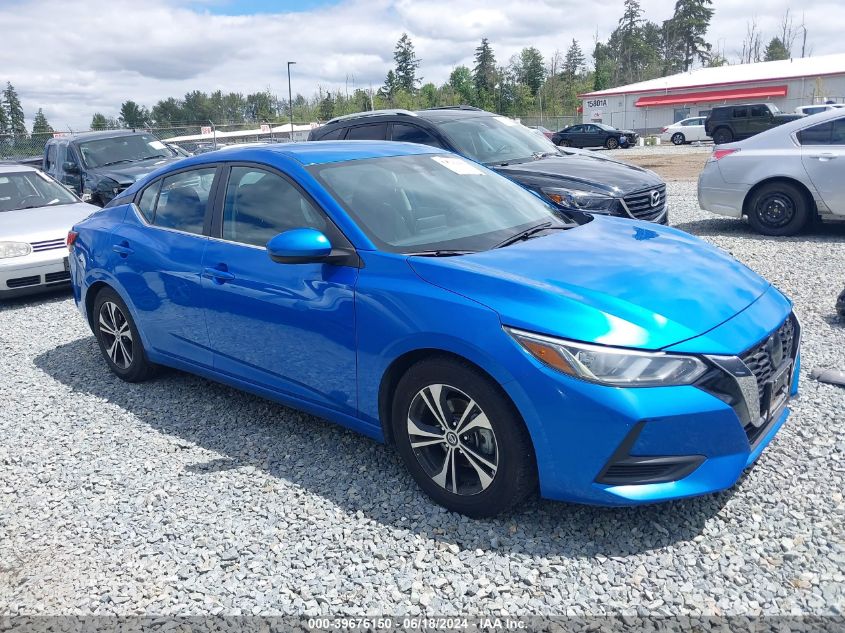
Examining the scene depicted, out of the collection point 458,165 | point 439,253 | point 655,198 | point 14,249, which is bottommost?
point 14,249

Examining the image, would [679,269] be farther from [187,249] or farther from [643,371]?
[187,249]

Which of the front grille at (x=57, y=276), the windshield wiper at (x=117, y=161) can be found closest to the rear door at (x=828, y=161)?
the front grille at (x=57, y=276)

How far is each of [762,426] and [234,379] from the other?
2851 mm

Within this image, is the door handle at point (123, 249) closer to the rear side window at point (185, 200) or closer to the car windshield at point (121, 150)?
the rear side window at point (185, 200)

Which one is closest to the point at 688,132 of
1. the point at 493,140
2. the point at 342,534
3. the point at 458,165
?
the point at 493,140

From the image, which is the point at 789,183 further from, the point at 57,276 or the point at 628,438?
the point at 57,276

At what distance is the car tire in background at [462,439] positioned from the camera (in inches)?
114

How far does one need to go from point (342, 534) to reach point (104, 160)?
449 inches

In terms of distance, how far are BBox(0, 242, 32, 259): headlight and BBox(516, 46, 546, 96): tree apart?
84.7 m

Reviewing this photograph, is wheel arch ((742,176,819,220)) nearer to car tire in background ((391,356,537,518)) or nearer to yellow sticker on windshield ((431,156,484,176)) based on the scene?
yellow sticker on windshield ((431,156,484,176))

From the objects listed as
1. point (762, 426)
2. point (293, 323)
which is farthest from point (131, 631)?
point (762, 426)

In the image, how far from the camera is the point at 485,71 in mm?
93438

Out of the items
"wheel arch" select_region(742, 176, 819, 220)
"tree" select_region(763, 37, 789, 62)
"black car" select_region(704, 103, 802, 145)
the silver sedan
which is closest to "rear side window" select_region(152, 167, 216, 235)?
the silver sedan

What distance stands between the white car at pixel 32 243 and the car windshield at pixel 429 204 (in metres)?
5.47
